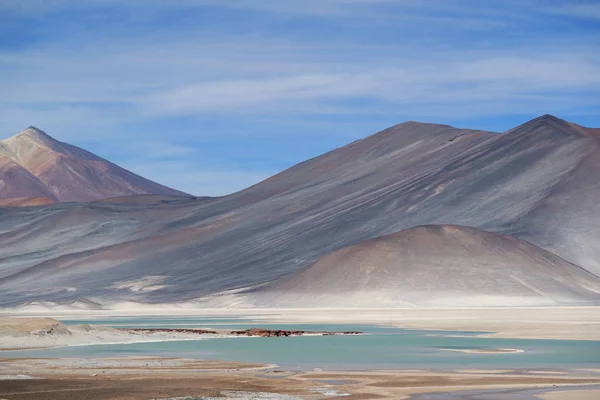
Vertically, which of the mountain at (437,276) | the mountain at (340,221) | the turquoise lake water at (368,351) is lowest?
the turquoise lake water at (368,351)

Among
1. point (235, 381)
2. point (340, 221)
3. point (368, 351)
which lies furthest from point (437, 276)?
point (235, 381)

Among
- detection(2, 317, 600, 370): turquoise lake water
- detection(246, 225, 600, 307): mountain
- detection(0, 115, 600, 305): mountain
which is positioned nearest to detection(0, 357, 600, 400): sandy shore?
detection(2, 317, 600, 370): turquoise lake water

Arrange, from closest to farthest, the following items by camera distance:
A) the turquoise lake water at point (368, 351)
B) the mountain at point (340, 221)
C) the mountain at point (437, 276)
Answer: the turquoise lake water at point (368, 351) < the mountain at point (437, 276) < the mountain at point (340, 221)

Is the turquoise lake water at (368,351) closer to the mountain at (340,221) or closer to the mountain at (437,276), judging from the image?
the mountain at (437,276)

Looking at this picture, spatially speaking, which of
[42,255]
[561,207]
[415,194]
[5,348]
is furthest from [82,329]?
[42,255]

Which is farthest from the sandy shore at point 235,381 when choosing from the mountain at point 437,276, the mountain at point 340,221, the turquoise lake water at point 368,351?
the mountain at point 340,221

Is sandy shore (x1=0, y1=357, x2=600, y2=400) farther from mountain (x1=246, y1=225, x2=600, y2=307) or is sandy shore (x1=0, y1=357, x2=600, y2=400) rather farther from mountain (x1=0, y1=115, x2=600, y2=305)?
mountain (x1=0, y1=115, x2=600, y2=305)

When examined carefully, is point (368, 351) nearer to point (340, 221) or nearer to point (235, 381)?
point (235, 381)
